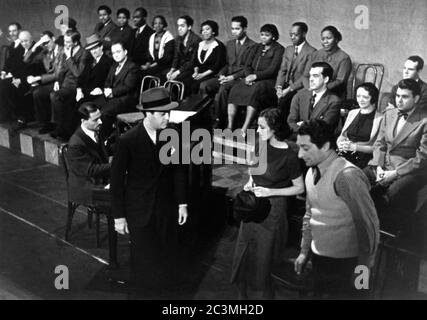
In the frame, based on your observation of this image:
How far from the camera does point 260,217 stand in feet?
14.8

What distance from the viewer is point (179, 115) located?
5.73 metres

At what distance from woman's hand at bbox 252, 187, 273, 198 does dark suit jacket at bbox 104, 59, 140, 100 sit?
3644 millimetres

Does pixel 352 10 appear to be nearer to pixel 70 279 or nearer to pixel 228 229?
pixel 228 229

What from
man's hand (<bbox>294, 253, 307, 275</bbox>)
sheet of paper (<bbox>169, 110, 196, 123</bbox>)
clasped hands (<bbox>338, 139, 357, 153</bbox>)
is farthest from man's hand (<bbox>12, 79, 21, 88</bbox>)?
man's hand (<bbox>294, 253, 307, 275</bbox>)

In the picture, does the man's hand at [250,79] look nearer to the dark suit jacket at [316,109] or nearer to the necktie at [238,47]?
the necktie at [238,47]

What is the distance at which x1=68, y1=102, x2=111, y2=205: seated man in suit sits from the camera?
5.69 metres

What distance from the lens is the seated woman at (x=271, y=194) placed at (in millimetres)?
4531

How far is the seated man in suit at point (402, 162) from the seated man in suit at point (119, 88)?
11.6 feet

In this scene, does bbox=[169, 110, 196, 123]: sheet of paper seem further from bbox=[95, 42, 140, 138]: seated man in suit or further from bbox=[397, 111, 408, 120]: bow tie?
bbox=[95, 42, 140, 138]: seated man in suit

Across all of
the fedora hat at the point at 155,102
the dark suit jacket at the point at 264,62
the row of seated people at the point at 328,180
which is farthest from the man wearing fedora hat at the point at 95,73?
the fedora hat at the point at 155,102

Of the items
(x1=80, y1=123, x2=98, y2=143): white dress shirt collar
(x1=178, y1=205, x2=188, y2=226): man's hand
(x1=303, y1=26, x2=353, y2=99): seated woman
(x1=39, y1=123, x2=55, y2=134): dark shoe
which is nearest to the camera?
(x1=178, y1=205, x2=188, y2=226): man's hand

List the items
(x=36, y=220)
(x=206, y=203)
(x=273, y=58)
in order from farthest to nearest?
(x=273, y=58) → (x=36, y=220) → (x=206, y=203)
